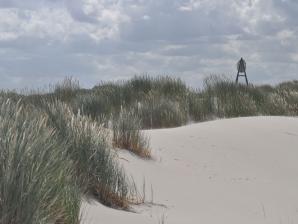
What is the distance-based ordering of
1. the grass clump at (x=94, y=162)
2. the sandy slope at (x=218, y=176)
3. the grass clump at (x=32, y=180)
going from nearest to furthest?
the grass clump at (x=32, y=180) < the grass clump at (x=94, y=162) < the sandy slope at (x=218, y=176)

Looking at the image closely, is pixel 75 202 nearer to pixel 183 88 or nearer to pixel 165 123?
pixel 165 123

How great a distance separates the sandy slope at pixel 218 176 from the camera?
28.8 ft

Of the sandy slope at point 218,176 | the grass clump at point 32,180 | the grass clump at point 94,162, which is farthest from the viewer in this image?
the sandy slope at point 218,176

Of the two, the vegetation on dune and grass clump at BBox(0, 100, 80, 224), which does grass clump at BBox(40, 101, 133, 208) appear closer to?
the vegetation on dune

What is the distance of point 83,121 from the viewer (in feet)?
30.1

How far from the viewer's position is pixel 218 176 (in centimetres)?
1170

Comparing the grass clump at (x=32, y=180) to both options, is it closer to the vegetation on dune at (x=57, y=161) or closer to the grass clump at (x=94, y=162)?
the vegetation on dune at (x=57, y=161)

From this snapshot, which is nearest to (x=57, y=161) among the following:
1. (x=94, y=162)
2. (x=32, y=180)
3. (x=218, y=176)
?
(x=32, y=180)

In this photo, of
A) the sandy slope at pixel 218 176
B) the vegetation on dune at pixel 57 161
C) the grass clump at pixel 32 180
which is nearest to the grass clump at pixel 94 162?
the vegetation on dune at pixel 57 161

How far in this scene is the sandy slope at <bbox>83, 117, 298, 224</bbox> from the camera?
345 inches

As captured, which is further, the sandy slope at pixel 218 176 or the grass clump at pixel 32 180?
the sandy slope at pixel 218 176

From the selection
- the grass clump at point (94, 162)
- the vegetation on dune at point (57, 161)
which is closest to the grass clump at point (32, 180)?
the vegetation on dune at point (57, 161)

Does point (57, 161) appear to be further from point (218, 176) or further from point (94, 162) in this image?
point (218, 176)

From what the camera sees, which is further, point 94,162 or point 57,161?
point 94,162
